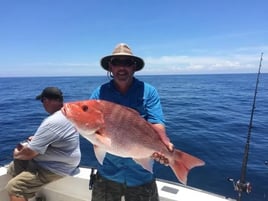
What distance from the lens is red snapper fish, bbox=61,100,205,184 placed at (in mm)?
1986

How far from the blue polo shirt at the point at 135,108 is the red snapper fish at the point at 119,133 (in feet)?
1.52

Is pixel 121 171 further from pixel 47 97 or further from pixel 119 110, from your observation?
pixel 47 97

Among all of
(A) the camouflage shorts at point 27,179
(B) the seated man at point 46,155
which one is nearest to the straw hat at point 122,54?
(B) the seated man at point 46,155

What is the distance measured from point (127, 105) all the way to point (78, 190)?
228 centimetres

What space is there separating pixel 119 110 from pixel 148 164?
527mm

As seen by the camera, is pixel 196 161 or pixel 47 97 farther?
pixel 47 97

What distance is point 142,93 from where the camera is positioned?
9.00ft

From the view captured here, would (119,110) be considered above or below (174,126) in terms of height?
above

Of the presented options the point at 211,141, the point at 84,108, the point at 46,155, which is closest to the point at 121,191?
the point at 84,108

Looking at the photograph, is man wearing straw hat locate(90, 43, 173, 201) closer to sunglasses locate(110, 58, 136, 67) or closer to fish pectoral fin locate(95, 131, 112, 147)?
sunglasses locate(110, 58, 136, 67)

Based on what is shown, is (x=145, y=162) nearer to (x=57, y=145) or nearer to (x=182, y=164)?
(x=182, y=164)

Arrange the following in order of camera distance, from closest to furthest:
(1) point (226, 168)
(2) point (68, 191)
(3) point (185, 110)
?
1. (2) point (68, 191)
2. (1) point (226, 168)
3. (3) point (185, 110)

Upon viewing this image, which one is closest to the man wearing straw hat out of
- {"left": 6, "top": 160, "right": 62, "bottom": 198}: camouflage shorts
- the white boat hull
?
the white boat hull

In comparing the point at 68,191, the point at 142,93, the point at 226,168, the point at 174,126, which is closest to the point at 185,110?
the point at 174,126
